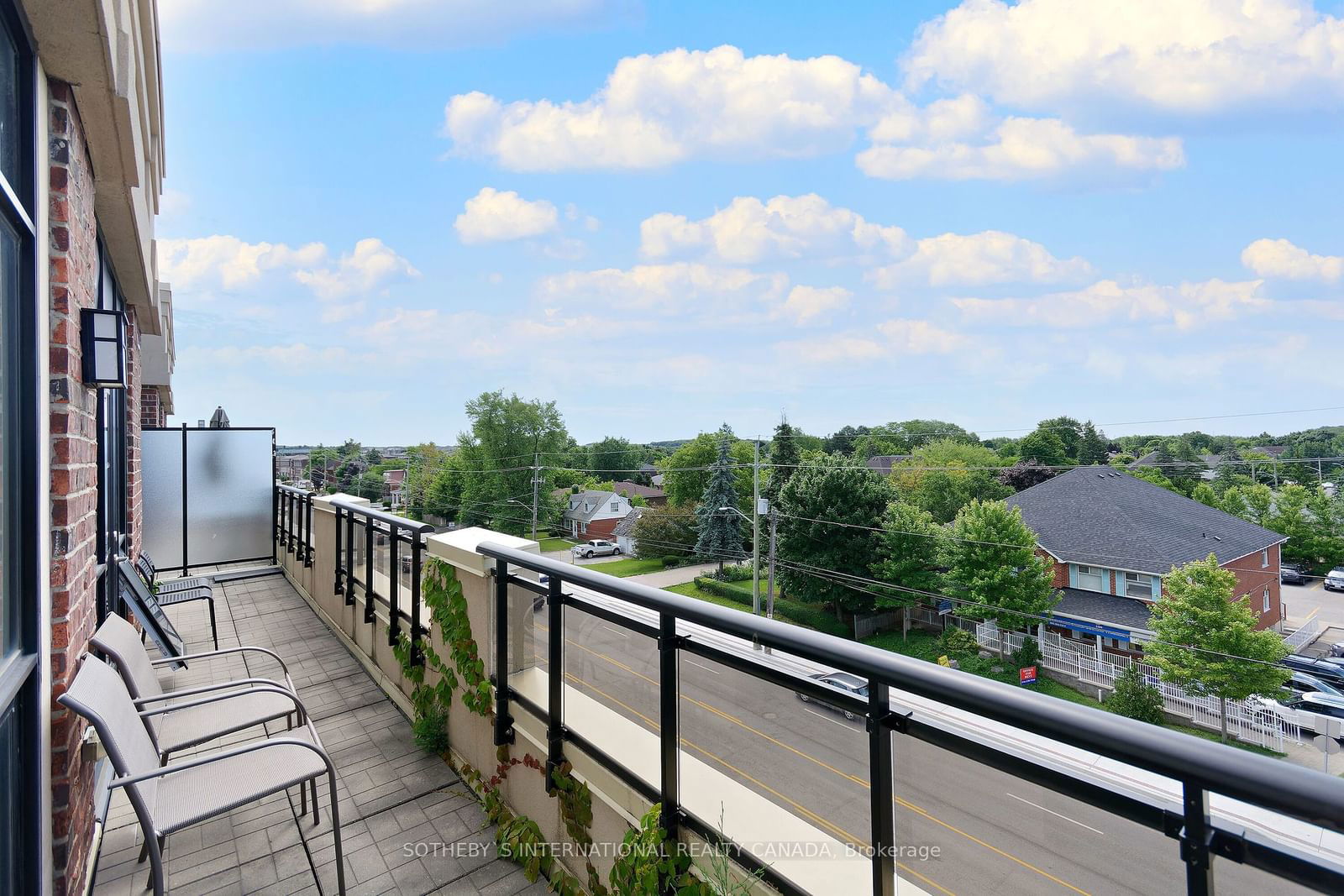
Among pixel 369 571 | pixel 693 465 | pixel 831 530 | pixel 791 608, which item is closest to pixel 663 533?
pixel 693 465

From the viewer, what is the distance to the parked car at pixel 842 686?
3.70 ft

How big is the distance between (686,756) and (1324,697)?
1056 inches

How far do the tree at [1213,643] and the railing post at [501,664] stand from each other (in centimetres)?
2229

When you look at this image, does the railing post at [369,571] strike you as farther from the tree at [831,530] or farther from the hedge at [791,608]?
the hedge at [791,608]

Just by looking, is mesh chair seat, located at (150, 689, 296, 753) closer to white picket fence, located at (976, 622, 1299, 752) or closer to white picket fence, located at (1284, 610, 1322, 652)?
white picket fence, located at (976, 622, 1299, 752)

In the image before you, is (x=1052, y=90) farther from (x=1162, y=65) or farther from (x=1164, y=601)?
(x=1164, y=601)

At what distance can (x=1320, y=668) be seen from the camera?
21.7 m

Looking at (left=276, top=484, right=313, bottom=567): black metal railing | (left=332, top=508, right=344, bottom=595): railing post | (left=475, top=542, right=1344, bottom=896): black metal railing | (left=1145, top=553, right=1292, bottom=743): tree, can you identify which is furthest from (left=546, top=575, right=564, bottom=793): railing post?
(left=1145, top=553, right=1292, bottom=743): tree

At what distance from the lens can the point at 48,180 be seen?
66.8 inches

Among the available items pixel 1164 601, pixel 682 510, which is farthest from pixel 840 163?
pixel 1164 601

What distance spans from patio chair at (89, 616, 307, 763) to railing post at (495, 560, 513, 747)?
665 mm

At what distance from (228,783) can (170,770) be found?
25cm

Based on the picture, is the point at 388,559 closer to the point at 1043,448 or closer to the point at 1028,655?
the point at 1028,655

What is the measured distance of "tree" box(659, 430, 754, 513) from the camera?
4306 centimetres
